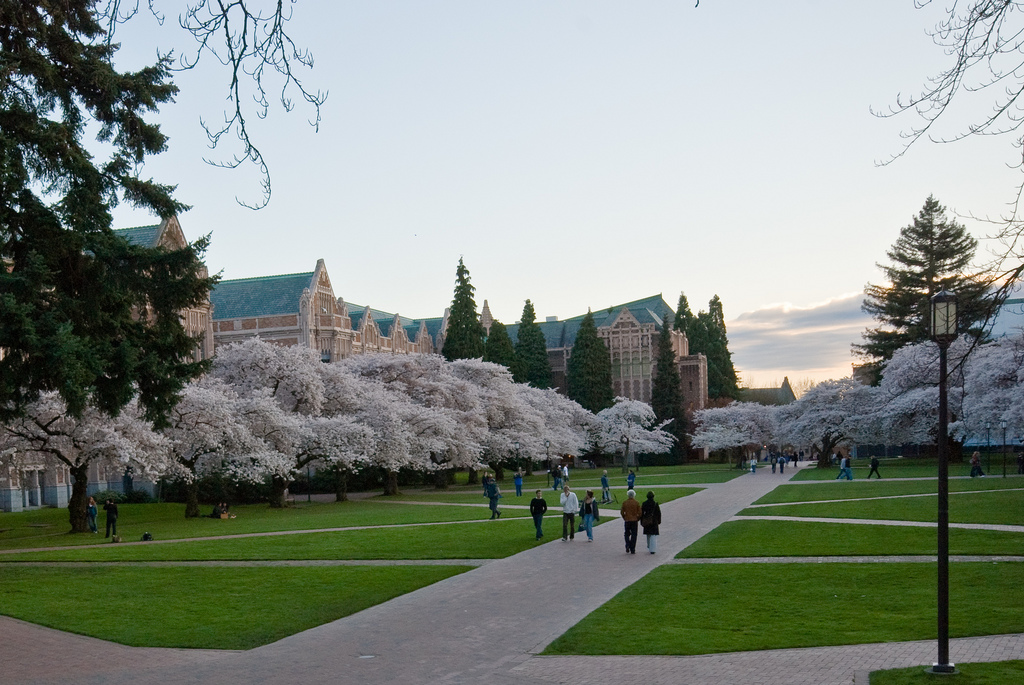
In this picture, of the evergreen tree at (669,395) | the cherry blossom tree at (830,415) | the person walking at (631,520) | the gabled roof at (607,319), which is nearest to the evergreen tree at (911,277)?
the cherry blossom tree at (830,415)

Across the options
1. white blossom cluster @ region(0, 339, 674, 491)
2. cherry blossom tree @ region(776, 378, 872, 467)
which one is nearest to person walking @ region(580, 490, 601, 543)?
white blossom cluster @ region(0, 339, 674, 491)

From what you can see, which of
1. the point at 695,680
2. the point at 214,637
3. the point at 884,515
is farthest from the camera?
the point at 884,515

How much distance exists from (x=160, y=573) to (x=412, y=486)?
146 feet

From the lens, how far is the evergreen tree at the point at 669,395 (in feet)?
303

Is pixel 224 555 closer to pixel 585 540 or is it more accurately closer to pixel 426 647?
pixel 585 540

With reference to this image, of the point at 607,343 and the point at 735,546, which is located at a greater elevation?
the point at 607,343

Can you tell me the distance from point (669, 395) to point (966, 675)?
84.0 m

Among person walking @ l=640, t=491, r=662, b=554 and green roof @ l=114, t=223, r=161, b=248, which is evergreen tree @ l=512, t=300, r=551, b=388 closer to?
green roof @ l=114, t=223, r=161, b=248

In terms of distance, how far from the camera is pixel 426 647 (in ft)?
40.3

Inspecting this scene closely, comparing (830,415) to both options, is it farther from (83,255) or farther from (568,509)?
(83,255)

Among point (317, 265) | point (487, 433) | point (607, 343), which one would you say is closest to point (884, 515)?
point (487, 433)

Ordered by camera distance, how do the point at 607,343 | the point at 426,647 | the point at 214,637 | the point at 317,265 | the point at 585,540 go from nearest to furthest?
the point at 426,647 < the point at 214,637 < the point at 585,540 < the point at 317,265 < the point at 607,343

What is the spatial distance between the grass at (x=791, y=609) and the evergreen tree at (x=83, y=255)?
10.2 m

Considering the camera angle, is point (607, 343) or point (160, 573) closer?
point (160, 573)
